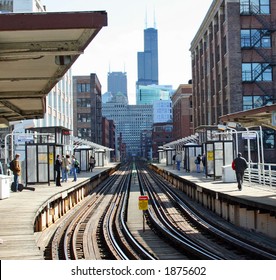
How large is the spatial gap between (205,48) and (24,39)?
60.1 metres

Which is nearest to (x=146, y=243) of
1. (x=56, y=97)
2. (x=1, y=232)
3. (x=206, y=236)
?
(x=206, y=236)

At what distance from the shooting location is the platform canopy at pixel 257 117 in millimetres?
15941

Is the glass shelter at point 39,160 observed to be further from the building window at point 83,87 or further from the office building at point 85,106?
the building window at point 83,87

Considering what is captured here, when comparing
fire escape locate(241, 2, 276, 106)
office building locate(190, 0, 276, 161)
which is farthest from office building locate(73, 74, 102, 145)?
fire escape locate(241, 2, 276, 106)

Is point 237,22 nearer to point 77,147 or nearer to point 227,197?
point 77,147

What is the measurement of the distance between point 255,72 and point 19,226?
41.0 m

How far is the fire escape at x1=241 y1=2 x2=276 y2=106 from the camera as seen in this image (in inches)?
1980

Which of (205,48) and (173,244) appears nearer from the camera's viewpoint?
(173,244)

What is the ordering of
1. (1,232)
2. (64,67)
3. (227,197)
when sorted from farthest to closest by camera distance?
(227,197) → (1,232) → (64,67)

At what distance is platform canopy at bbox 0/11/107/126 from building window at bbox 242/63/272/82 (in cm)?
4121

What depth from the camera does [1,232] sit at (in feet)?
39.9

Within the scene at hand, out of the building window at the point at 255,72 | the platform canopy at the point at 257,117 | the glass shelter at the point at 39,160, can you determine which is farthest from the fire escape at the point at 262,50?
the platform canopy at the point at 257,117

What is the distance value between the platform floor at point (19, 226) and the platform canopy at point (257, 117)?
7.35m
